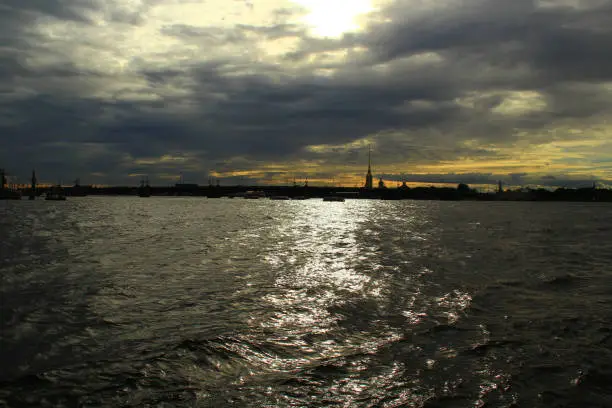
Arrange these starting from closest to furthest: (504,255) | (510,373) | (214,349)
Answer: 1. (510,373)
2. (214,349)
3. (504,255)

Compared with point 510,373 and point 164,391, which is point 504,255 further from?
point 164,391

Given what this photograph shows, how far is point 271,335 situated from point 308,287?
7.57 m

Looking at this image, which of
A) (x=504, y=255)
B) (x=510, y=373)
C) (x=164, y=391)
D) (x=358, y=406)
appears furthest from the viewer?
(x=504, y=255)

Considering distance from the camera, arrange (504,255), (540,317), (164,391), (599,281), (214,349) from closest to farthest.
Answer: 1. (164,391)
2. (214,349)
3. (540,317)
4. (599,281)
5. (504,255)

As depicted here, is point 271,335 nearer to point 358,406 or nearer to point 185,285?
point 358,406

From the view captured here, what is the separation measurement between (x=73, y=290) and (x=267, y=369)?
42.2 ft

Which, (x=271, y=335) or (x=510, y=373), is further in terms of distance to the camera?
(x=271, y=335)

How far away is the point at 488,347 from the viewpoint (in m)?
12.2

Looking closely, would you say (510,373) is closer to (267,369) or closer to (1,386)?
(267,369)

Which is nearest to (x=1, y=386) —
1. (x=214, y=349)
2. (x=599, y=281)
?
(x=214, y=349)

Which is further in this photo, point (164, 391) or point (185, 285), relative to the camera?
point (185, 285)

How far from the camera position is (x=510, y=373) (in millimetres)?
10398

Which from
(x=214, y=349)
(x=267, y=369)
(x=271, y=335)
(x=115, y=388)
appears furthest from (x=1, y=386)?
(x=271, y=335)

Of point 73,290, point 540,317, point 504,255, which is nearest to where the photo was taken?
point 540,317
